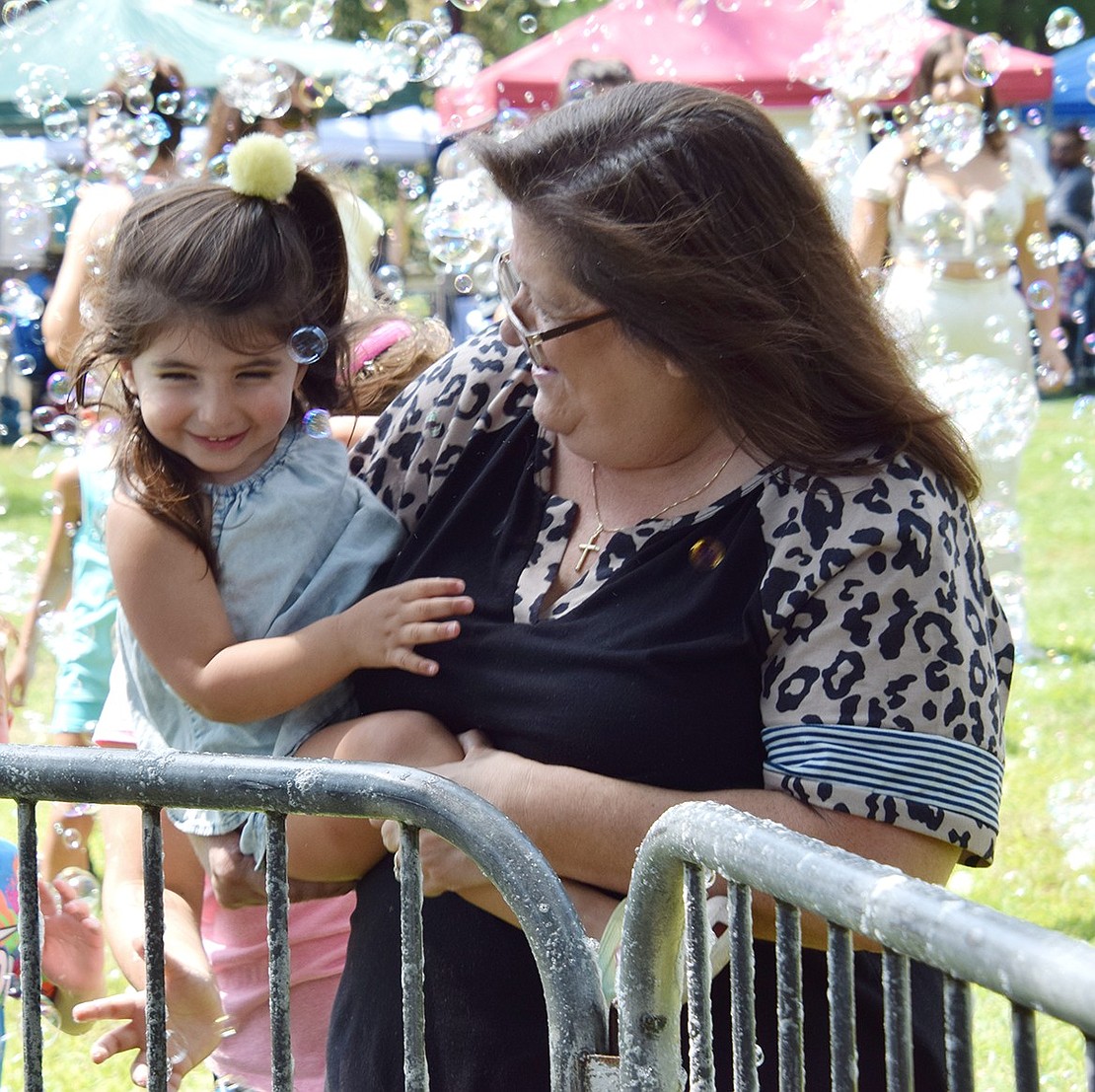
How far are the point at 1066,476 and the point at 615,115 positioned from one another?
28.0ft

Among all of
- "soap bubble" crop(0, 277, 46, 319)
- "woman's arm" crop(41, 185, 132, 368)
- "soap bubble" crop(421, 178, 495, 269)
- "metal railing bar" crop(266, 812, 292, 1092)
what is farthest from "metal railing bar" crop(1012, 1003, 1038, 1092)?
"soap bubble" crop(0, 277, 46, 319)

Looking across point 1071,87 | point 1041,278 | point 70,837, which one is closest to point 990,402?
point 1041,278

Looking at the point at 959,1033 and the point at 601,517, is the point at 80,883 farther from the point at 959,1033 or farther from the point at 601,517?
the point at 959,1033

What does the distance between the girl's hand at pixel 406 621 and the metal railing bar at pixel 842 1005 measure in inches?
29.8

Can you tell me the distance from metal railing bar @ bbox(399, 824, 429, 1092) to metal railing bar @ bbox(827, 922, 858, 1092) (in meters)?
0.45

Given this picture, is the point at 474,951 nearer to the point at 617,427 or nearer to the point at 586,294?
the point at 617,427

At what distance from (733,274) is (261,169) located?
2.32 feet

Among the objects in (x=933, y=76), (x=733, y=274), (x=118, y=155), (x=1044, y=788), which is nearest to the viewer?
(x=733, y=274)

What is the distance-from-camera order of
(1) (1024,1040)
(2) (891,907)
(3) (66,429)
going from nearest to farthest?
(1) (1024,1040), (2) (891,907), (3) (66,429)

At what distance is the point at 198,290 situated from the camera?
76.4 inches

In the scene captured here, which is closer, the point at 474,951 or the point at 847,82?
the point at 474,951

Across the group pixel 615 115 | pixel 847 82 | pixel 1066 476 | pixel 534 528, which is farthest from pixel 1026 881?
pixel 1066 476

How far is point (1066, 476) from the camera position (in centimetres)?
968

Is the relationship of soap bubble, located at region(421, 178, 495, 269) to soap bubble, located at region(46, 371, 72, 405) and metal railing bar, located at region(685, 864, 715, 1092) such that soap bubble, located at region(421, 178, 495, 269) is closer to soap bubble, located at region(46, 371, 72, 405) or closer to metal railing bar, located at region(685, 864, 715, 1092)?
soap bubble, located at region(46, 371, 72, 405)
